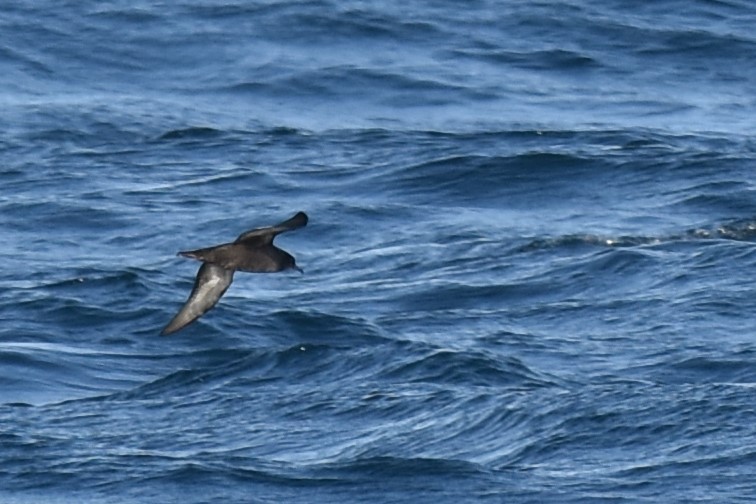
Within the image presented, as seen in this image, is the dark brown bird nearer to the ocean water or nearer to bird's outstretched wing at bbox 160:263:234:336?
bird's outstretched wing at bbox 160:263:234:336

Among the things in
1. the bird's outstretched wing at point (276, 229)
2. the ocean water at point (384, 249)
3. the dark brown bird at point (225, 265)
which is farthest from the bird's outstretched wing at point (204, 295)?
the ocean water at point (384, 249)

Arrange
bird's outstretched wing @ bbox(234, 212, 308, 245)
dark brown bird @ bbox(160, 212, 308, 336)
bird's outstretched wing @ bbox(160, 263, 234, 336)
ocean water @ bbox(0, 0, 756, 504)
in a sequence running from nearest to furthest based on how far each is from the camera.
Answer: bird's outstretched wing @ bbox(234, 212, 308, 245), dark brown bird @ bbox(160, 212, 308, 336), bird's outstretched wing @ bbox(160, 263, 234, 336), ocean water @ bbox(0, 0, 756, 504)

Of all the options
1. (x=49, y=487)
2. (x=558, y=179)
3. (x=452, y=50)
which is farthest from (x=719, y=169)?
(x=49, y=487)

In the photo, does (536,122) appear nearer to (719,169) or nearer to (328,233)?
(719,169)

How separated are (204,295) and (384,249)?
8428mm

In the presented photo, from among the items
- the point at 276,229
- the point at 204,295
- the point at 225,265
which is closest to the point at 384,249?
the point at 204,295

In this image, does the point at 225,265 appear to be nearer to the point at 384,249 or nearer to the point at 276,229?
the point at 276,229

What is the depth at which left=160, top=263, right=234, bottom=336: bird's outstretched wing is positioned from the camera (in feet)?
49.1

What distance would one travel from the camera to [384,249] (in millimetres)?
23375

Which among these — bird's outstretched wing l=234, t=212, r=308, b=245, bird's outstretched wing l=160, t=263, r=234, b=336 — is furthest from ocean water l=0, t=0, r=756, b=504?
bird's outstretched wing l=234, t=212, r=308, b=245

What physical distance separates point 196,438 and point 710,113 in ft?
34.5

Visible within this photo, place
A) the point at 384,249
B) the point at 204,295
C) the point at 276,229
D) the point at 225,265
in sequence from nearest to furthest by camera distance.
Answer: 1. the point at 276,229
2. the point at 225,265
3. the point at 204,295
4. the point at 384,249

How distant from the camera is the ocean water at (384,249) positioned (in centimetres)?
1852

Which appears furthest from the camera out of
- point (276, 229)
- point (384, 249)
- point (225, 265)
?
point (384, 249)
